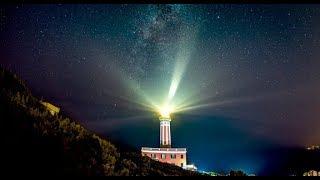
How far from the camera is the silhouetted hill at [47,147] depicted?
33.5ft

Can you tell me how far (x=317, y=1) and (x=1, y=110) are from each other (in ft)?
31.9

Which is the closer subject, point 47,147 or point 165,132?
point 47,147

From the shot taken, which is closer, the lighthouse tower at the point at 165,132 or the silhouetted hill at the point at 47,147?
the silhouetted hill at the point at 47,147

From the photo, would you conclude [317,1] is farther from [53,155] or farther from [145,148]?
[145,148]

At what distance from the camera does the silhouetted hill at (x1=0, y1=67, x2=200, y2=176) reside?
10203 millimetres

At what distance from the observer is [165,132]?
6938 centimetres

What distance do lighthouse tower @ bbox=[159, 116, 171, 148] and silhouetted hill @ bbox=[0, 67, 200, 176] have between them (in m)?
54.0

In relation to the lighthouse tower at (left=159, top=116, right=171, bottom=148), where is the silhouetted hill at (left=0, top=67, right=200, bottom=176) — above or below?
below

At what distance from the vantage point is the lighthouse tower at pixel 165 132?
67.9 metres

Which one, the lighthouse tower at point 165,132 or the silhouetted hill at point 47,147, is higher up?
the lighthouse tower at point 165,132

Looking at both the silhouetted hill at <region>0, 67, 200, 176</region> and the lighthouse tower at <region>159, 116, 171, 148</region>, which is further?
the lighthouse tower at <region>159, 116, 171, 148</region>

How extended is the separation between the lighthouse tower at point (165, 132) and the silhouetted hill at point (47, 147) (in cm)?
5399

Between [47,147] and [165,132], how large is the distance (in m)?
58.9

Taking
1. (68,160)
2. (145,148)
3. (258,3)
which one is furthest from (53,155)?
(145,148)
